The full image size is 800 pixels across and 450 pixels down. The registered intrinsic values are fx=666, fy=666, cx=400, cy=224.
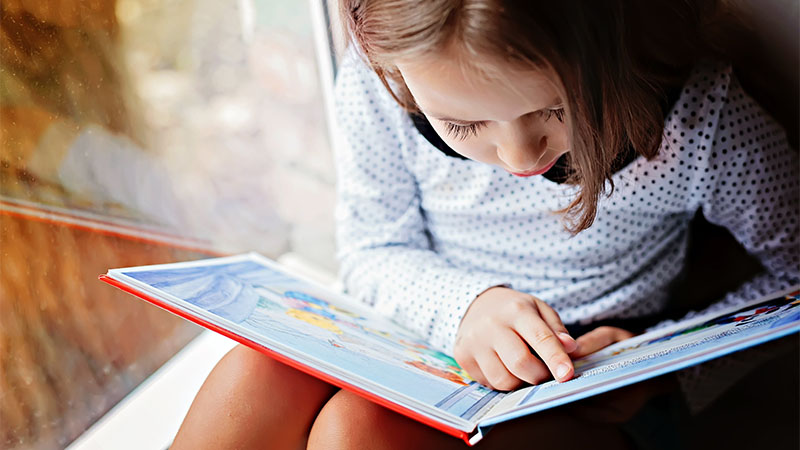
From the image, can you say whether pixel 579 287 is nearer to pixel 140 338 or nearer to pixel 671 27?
pixel 671 27

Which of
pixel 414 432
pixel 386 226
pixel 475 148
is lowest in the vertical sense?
pixel 414 432

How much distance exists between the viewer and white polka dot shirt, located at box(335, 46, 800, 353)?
700 mm

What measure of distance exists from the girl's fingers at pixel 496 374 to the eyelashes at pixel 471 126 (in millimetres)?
206

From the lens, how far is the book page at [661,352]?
45 centimetres

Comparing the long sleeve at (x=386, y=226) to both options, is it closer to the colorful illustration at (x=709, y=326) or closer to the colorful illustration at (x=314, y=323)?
the colorful illustration at (x=314, y=323)

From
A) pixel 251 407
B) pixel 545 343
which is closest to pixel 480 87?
pixel 545 343

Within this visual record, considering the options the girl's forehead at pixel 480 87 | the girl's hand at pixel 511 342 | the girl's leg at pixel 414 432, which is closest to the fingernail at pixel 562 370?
the girl's hand at pixel 511 342

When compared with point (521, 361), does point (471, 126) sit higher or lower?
higher

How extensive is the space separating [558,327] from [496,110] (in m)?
0.23

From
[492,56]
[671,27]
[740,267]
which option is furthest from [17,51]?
[740,267]

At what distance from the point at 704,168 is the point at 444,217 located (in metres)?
0.31

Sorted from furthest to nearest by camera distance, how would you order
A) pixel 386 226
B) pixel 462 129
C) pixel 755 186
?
1. pixel 386 226
2. pixel 755 186
3. pixel 462 129

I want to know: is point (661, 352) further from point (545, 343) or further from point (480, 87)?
point (480, 87)

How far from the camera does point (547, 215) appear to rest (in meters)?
0.78
